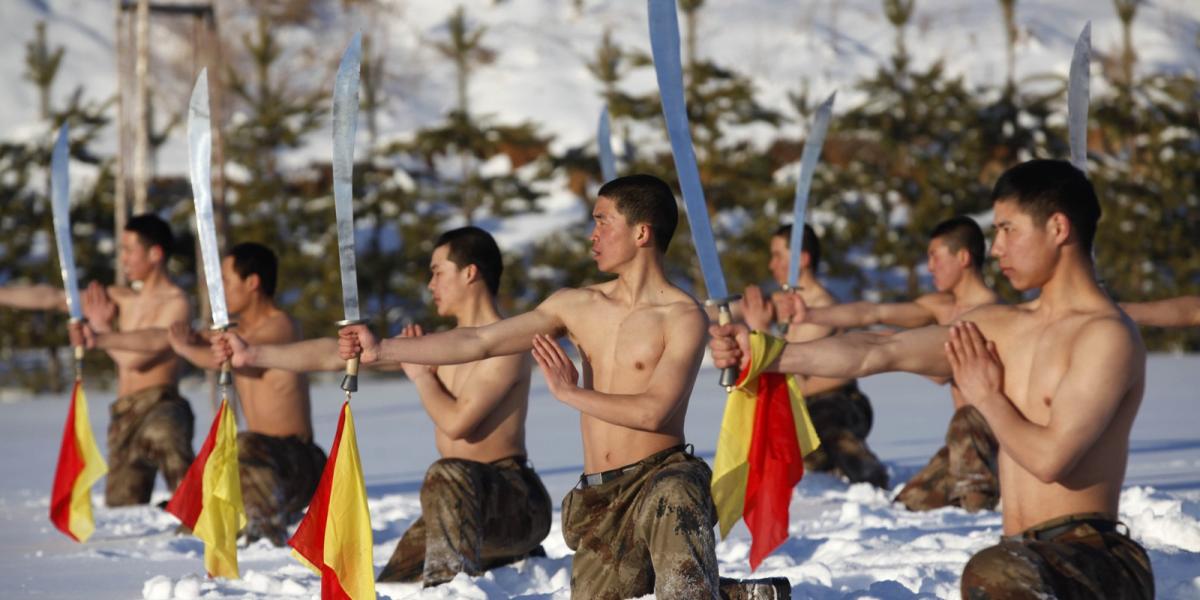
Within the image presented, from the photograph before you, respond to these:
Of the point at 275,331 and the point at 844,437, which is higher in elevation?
the point at 275,331

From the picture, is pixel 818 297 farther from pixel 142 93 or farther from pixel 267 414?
pixel 142 93

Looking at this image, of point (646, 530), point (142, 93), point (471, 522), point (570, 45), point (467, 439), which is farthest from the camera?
point (570, 45)

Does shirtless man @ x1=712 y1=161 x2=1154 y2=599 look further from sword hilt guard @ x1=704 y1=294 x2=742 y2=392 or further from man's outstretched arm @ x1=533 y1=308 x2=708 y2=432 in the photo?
man's outstretched arm @ x1=533 y1=308 x2=708 y2=432

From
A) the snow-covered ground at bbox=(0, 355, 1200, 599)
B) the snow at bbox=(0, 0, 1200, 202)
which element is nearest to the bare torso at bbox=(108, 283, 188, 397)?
the snow-covered ground at bbox=(0, 355, 1200, 599)

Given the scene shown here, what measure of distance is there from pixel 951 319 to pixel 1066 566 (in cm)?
396

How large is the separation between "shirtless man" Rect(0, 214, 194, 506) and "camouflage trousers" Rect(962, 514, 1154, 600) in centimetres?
523

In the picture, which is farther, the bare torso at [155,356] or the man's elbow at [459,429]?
the bare torso at [155,356]

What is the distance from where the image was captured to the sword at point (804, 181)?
6801 millimetres

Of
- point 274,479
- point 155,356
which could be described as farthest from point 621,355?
point 155,356

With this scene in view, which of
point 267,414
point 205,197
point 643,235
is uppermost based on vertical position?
point 205,197

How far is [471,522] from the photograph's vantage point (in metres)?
5.50

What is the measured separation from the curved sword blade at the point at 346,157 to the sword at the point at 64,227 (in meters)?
2.90

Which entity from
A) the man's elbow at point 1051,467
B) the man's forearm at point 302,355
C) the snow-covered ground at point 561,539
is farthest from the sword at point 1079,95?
the man's forearm at point 302,355

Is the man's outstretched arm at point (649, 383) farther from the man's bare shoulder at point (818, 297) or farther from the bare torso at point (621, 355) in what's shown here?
the man's bare shoulder at point (818, 297)
